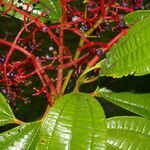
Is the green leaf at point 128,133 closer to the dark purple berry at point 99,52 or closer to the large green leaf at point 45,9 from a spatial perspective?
the dark purple berry at point 99,52

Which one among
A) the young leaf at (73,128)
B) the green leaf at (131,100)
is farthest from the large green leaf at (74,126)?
the green leaf at (131,100)

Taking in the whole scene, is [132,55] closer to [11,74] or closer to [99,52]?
[99,52]

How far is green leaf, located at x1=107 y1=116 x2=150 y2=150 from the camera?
1051mm

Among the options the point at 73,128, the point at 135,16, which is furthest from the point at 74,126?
the point at 135,16

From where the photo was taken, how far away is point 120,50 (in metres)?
0.95

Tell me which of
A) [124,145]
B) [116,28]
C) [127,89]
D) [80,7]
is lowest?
[124,145]

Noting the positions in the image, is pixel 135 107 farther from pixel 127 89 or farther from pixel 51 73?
pixel 51 73

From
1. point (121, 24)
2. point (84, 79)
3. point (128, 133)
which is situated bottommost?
point (128, 133)

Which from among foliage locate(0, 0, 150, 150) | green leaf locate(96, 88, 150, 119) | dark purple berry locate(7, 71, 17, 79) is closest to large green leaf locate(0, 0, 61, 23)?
foliage locate(0, 0, 150, 150)

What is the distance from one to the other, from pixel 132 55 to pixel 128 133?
248 mm

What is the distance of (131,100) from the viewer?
3.58 feet

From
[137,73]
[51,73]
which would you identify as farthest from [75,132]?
[51,73]

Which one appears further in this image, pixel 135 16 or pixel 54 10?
pixel 54 10

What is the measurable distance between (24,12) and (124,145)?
0.47 m
